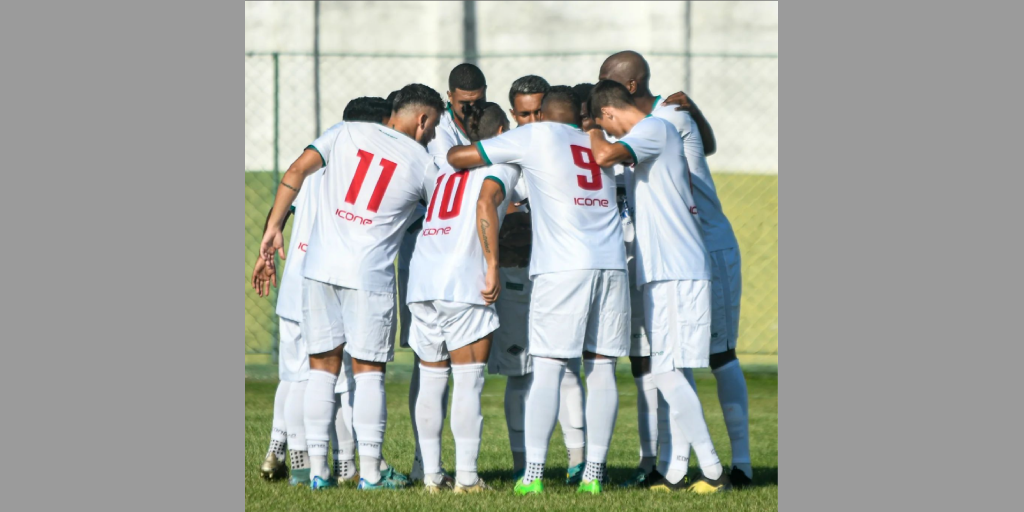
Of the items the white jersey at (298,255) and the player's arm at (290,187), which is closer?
the player's arm at (290,187)

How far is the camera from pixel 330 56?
13359 mm

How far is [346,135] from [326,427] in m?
1.68

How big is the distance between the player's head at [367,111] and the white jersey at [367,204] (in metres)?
0.24

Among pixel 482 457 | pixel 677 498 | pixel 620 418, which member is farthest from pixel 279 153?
pixel 677 498

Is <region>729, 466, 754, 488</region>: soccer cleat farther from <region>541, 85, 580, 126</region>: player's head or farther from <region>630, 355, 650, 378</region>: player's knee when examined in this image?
<region>541, 85, 580, 126</region>: player's head

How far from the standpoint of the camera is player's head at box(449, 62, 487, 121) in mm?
7367

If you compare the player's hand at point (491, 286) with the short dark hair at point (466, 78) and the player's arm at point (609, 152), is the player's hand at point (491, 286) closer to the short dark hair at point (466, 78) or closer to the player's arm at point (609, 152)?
the player's arm at point (609, 152)

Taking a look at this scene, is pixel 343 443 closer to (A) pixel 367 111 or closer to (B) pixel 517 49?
(A) pixel 367 111

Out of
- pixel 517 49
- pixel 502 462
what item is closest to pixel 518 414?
pixel 502 462

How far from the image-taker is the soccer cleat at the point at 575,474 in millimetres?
6848

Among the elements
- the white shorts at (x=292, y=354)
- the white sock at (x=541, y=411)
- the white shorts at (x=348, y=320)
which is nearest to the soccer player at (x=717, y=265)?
the white sock at (x=541, y=411)

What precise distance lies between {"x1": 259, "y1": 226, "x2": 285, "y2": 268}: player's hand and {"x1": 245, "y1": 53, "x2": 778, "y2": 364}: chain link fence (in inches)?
237

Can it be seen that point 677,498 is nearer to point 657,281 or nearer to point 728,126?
point 657,281

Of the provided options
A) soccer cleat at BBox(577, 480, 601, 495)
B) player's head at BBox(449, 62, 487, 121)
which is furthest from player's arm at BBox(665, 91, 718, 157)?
soccer cleat at BBox(577, 480, 601, 495)
